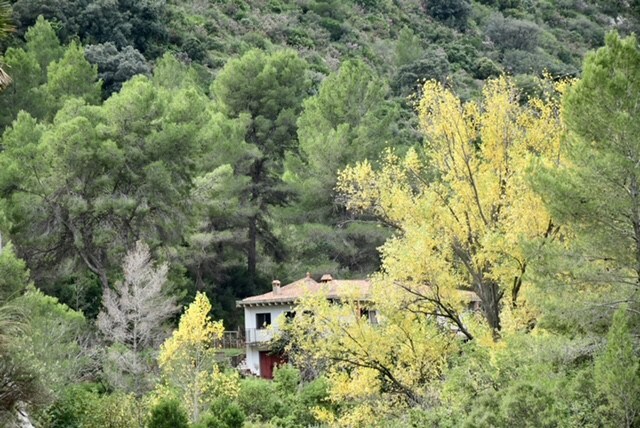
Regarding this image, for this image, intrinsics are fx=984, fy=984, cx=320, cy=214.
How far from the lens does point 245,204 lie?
40.1m

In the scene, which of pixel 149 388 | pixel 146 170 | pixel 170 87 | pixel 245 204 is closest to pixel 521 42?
pixel 170 87

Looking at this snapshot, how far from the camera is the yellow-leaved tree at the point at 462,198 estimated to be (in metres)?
16.7

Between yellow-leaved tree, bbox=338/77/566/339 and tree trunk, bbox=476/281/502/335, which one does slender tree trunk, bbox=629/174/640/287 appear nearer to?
yellow-leaved tree, bbox=338/77/566/339

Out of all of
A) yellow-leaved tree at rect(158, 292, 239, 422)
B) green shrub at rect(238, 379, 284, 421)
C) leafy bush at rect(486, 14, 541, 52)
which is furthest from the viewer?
leafy bush at rect(486, 14, 541, 52)

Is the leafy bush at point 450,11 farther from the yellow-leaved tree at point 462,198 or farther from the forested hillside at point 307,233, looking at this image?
the yellow-leaved tree at point 462,198

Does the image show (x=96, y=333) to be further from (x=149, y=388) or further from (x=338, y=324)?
(x=338, y=324)

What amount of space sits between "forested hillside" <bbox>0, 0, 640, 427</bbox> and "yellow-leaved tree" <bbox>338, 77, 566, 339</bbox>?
49 millimetres

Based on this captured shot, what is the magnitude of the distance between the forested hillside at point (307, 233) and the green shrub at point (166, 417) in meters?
0.07

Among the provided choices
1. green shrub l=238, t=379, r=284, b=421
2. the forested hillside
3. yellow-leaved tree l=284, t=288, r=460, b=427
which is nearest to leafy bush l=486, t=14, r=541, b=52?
the forested hillside

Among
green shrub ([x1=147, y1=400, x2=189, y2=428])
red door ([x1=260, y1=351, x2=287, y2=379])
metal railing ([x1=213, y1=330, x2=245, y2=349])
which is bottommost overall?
red door ([x1=260, y1=351, x2=287, y2=379])

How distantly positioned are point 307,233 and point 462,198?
2172cm

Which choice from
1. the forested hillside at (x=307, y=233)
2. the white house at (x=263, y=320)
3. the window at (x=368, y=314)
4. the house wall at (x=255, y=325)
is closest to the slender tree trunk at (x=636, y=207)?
the forested hillside at (x=307, y=233)

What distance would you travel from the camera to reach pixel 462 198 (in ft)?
57.1

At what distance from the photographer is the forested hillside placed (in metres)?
14.2
